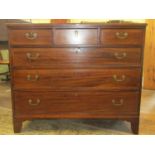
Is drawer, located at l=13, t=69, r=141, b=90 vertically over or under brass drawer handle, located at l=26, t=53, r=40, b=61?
under

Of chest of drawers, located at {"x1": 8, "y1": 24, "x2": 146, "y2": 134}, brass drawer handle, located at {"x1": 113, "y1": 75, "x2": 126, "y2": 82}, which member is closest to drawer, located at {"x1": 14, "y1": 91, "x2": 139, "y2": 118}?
chest of drawers, located at {"x1": 8, "y1": 24, "x2": 146, "y2": 134}

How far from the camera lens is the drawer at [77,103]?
75.8 inches

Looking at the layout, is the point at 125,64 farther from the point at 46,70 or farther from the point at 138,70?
the point at 46,70

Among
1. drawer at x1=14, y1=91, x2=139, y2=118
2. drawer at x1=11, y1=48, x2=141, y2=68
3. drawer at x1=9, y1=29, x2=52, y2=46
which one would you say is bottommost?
drawer at x1=14, y1=91, x2=139, y2=118

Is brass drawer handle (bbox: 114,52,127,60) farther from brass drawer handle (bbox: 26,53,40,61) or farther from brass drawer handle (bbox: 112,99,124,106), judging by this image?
brass drawer handle (bbox: 26,53,40,61)

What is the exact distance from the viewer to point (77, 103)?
6.38ft

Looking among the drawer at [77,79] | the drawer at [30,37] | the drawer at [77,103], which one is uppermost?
the drawer at [30,37]

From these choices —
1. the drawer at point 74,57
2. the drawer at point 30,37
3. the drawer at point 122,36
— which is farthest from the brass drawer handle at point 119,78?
the drawer at point 30,37

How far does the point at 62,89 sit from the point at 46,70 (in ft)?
0.71

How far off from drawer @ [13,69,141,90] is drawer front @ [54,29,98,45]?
24cm

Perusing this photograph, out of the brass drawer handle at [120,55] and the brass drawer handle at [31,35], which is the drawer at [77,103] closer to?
the brass drawer handle at [120,55]

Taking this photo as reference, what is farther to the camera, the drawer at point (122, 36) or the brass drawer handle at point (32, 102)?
the brass drawer handle at point (32, 102)

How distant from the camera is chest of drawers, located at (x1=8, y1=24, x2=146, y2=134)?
181 cm
